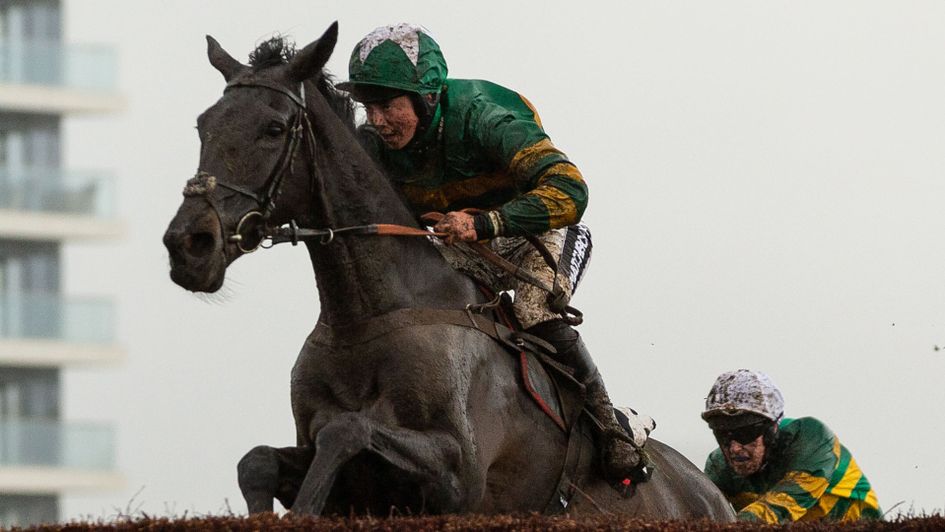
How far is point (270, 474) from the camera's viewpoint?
766cm

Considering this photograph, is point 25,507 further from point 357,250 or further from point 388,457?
point 388,457

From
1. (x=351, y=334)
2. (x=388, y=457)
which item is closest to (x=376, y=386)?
(x=351, y=334)

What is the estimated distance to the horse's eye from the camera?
7637 mm

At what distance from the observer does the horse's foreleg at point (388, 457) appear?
7273 millimetres

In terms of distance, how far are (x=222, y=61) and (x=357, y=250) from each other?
0.91m

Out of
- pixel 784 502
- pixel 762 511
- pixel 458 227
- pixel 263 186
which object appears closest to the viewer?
pixel 263 186

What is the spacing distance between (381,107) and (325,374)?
1153 millimetres

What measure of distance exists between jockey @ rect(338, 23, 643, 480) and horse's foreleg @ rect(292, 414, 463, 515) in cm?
95

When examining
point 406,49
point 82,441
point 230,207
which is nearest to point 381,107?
point 406,49

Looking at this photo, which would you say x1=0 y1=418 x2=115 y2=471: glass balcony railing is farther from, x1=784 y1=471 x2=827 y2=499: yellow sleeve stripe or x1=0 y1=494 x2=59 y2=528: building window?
x1=784 y1=471 x2=827 y2=499: yellow sleeve stripe

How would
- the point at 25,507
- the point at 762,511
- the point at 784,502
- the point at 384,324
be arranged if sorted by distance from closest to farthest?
1. the point at 384,324
2. the point at 762,511
3. the point at 784,502
4. the point at 25,507

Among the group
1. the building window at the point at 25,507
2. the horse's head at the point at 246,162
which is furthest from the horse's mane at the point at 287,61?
the building window at the point at 25,507

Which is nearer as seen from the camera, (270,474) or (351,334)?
(270,474)

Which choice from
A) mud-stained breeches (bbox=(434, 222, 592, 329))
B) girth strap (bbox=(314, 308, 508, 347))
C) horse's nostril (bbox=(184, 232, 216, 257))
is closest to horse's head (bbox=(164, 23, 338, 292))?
horse's nostril (bbox=(184, 232, 216, 257))
